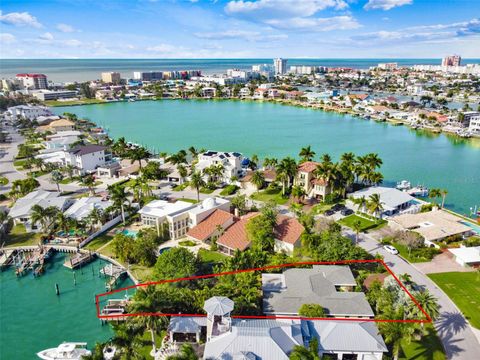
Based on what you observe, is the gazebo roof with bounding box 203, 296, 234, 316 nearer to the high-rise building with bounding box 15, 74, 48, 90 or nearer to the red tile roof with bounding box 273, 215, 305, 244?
the red tile roof with bounding box 273, 215, 305, 244

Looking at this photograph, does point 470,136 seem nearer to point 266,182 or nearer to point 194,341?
point 266,182

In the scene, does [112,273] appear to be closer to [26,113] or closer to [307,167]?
[307,167]

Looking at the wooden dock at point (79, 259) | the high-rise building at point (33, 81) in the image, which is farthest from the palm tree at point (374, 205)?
the high-rise building at point (33, 81)

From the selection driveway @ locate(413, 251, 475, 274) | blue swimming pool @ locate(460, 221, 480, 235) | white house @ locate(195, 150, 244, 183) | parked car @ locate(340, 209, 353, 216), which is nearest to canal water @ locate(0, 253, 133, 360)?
white house @ locate(195, 150, 244, 183)

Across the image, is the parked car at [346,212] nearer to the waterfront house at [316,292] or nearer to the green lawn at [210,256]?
the waterfront house at [316,292]

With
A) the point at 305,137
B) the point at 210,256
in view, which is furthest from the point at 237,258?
the point at 305,137

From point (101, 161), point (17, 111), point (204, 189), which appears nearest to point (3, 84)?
point (17, 111)
